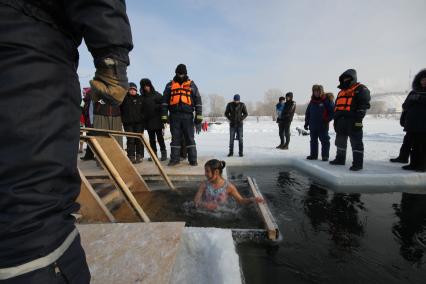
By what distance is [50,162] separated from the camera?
33.9 inches

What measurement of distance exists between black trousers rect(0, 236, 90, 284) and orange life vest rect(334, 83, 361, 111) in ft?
19.9

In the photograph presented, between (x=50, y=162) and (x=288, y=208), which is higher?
(x=50, y=162)

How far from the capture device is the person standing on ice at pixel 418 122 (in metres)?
5.44

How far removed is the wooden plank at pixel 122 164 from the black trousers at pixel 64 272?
10.1 feet

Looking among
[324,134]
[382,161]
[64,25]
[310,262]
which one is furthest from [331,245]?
[382,161]

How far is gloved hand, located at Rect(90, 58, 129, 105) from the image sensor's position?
1.04 m

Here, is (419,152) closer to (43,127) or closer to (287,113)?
(287,113)

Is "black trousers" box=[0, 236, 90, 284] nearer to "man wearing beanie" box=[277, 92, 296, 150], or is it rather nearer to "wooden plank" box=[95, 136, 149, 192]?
"wooden plank" box=[95, 136, 149, 192]

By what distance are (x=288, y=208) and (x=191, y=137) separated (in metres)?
2.84

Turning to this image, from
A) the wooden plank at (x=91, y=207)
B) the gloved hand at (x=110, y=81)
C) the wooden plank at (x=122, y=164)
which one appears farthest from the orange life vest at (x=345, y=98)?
the gloved hand at (x=110, y=81)

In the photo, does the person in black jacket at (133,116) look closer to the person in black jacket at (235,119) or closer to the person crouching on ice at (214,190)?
the person in black jacket at (235,119)

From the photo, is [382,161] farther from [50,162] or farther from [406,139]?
[50,162]

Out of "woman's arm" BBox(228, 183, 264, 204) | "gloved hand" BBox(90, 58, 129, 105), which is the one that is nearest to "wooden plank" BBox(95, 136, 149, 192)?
"woman's arm" BBox(228, 183, 264, 204)

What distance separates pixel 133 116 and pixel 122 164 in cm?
246
